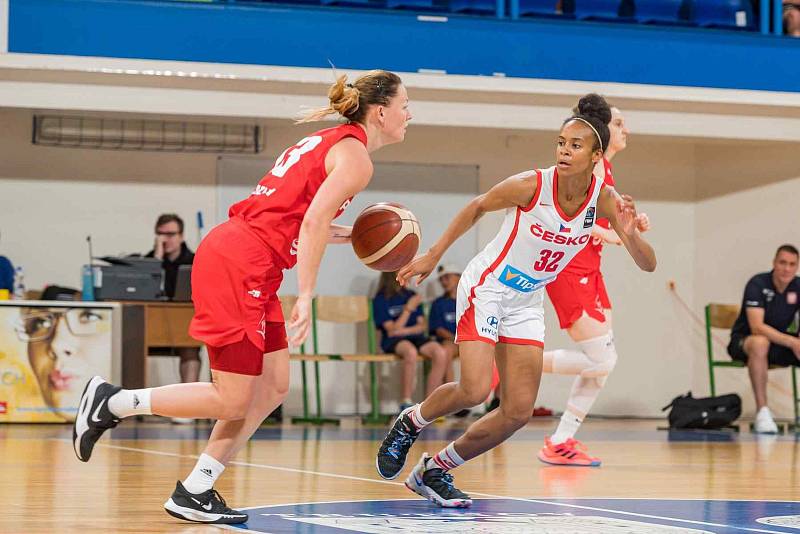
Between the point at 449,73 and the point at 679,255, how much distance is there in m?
3.65

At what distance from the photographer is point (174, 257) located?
10602mm

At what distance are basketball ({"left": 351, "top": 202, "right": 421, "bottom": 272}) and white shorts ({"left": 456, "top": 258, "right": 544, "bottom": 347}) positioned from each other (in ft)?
1.17

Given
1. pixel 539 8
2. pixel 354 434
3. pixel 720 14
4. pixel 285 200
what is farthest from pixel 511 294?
pixel 720 14

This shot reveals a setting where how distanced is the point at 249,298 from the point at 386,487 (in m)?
1.68

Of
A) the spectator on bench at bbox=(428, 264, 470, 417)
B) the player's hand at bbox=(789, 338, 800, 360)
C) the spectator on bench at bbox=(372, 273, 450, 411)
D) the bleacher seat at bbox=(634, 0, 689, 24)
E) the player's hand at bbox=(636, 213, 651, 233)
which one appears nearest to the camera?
the player's hand at bbox=(636, 213, 651, 233)

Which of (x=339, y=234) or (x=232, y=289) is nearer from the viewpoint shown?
(x=232, y=289)

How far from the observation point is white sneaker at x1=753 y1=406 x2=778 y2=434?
10.1 metres

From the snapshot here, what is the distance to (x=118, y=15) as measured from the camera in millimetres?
10047

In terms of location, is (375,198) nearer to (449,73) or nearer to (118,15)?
(449,73)

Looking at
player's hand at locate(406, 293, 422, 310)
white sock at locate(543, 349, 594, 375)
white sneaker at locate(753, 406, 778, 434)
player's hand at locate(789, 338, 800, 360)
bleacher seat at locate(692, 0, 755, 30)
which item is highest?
bleacher seat at locate(692, 0, 755, 30)

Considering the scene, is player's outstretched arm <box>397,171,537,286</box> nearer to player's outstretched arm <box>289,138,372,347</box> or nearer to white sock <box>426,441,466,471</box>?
white sock <box>426,441,466,471</box>

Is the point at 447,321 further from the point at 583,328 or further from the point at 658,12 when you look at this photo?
the point at 583,328

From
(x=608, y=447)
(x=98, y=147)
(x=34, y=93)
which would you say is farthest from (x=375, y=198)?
(x=608, y=447)

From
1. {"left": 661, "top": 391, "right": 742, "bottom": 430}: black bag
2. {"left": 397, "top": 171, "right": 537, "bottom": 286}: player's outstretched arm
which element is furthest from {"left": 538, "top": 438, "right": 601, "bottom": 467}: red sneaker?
{"left": 661, "top": 391, "right": 742, "bottom": 430}: black bag
